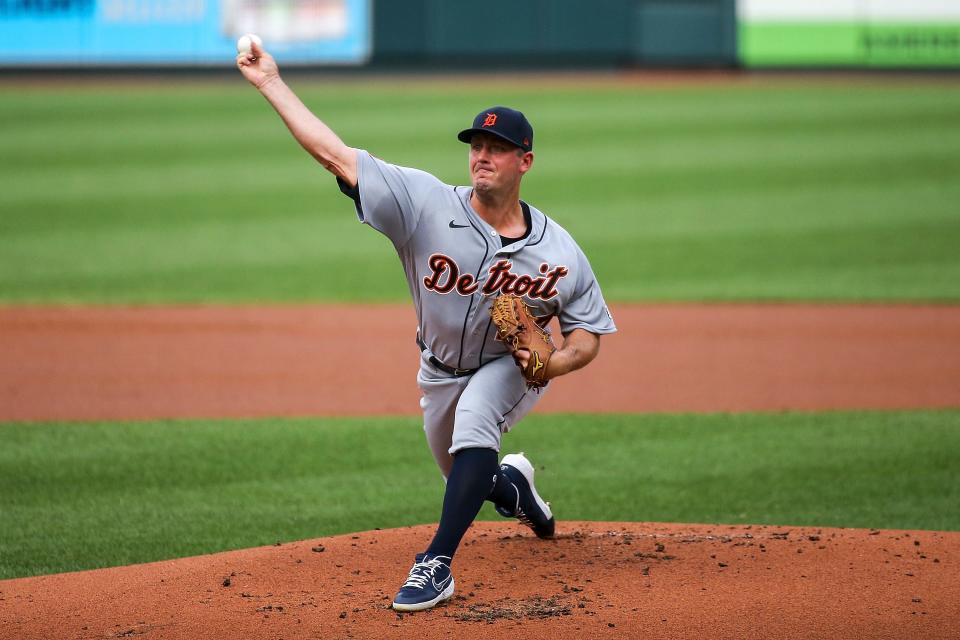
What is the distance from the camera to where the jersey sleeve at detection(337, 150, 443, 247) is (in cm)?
441

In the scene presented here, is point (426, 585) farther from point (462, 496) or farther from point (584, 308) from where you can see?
point (584, 308)

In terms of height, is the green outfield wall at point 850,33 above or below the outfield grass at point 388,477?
above

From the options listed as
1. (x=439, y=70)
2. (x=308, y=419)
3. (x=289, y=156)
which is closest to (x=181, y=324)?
(x=308, y=419)

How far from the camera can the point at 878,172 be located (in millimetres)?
16531

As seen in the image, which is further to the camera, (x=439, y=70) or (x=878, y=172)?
(x=439, y=70)

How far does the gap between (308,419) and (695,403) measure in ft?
7.85

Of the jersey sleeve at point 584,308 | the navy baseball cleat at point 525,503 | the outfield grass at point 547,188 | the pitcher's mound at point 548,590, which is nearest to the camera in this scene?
the pitcher's mound at point 548,590

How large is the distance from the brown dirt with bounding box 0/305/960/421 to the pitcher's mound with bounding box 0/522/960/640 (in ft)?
9.15

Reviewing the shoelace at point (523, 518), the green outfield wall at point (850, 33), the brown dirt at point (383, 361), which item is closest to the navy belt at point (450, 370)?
the shoelace at point (523, 518)

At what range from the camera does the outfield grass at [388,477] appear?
5.63 m

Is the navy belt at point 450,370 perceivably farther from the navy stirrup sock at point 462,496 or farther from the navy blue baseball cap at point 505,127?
the navy blue baseball cap at point 505,127

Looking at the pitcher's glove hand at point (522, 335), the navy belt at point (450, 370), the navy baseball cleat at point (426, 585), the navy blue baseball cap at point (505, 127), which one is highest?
the navy blue baseball cap at point (505, 127)

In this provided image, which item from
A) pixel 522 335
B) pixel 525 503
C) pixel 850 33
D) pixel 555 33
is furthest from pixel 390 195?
pixel 850 33

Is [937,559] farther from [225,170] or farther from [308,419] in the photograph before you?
[225,170]
